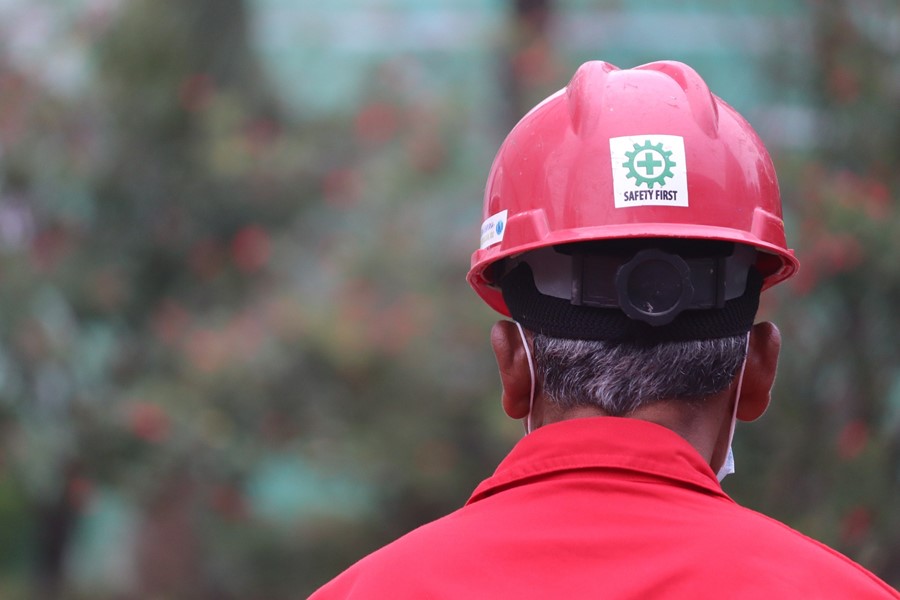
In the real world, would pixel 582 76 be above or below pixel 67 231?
above

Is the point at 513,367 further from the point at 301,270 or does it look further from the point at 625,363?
the point at 301,270

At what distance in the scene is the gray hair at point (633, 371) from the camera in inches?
69.3

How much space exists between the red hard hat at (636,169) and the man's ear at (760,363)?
5.7 inches

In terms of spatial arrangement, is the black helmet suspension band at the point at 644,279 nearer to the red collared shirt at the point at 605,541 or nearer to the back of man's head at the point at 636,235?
the back of man's head at the point at 636,235

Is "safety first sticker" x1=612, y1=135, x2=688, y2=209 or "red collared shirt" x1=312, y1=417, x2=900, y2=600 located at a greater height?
"safety first sticker" x1=612, y1=135, x2=688, y2=209

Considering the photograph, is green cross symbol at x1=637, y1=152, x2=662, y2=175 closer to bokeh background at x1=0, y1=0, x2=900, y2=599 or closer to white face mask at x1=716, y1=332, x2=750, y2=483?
white face mask at x1=716, y1=332, x2=750, y2=483

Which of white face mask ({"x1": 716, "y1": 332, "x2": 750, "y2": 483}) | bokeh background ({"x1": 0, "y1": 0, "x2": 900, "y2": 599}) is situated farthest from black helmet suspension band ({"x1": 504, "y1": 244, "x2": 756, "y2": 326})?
bokeh background ({"x1": 0, "y1": 0, "x2": 900, "y2": 599})

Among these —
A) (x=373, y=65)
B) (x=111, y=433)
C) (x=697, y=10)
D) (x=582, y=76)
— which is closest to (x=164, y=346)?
(x=111, y=433)

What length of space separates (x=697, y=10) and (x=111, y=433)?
4137mm

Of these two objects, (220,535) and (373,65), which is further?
(373,65)

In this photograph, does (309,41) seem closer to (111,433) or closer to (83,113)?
(83,113)

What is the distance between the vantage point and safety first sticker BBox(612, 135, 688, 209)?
1829 millimetres

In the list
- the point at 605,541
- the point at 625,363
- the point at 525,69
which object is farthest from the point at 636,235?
the point at 525,69

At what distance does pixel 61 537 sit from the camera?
729 centimetres
